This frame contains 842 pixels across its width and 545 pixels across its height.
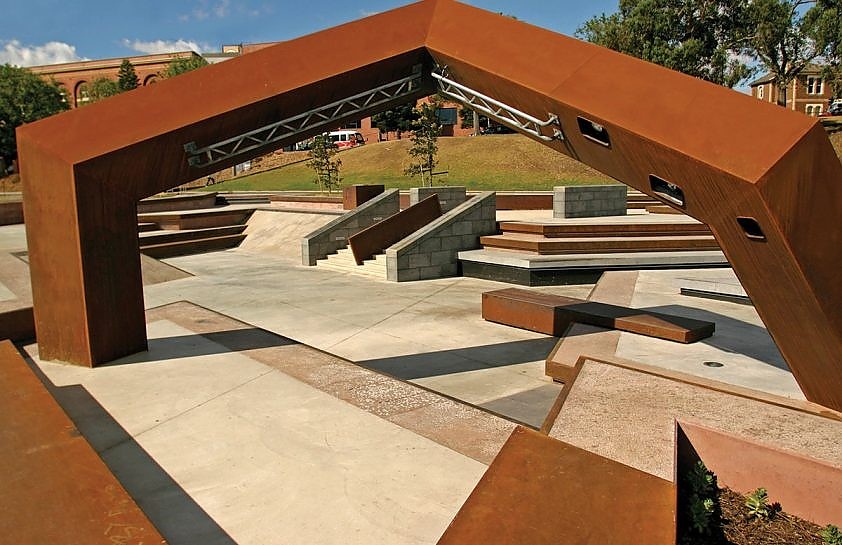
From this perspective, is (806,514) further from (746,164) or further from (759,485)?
(746,164)

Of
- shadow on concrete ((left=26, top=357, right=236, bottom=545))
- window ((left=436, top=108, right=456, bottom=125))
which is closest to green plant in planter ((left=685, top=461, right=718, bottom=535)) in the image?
shadow on concrete ((left=26, top=357, right=236, bottom=545))

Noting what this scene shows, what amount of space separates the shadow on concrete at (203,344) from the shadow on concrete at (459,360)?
1.52m

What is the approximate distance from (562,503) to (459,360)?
5389 millimetres

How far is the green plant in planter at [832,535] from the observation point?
3.35 meters

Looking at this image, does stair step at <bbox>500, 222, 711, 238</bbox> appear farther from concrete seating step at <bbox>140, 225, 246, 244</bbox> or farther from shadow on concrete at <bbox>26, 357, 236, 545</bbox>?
concrete seating step at <bbox>140, 225, 246, 244</bbox>

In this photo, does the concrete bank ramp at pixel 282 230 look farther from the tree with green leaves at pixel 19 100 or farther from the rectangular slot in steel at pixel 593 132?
the tree with green leaves at pixel 19 100

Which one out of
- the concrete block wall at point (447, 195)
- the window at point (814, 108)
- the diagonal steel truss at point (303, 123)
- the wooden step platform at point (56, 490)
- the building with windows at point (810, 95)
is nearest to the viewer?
the wooden step platform at point (56, 490)

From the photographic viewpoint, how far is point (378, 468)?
4383 mm

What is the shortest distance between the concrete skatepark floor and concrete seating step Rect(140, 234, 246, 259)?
35.7 feet

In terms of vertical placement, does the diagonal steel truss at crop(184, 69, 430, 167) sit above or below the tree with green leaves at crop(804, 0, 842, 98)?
below

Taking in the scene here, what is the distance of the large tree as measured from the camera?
47750 mm

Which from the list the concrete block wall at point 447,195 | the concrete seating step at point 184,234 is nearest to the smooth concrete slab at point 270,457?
the concrete block wall at point 447,195

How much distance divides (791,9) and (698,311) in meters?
52.0

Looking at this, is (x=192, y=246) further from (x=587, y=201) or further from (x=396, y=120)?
(x=396, y=120)
